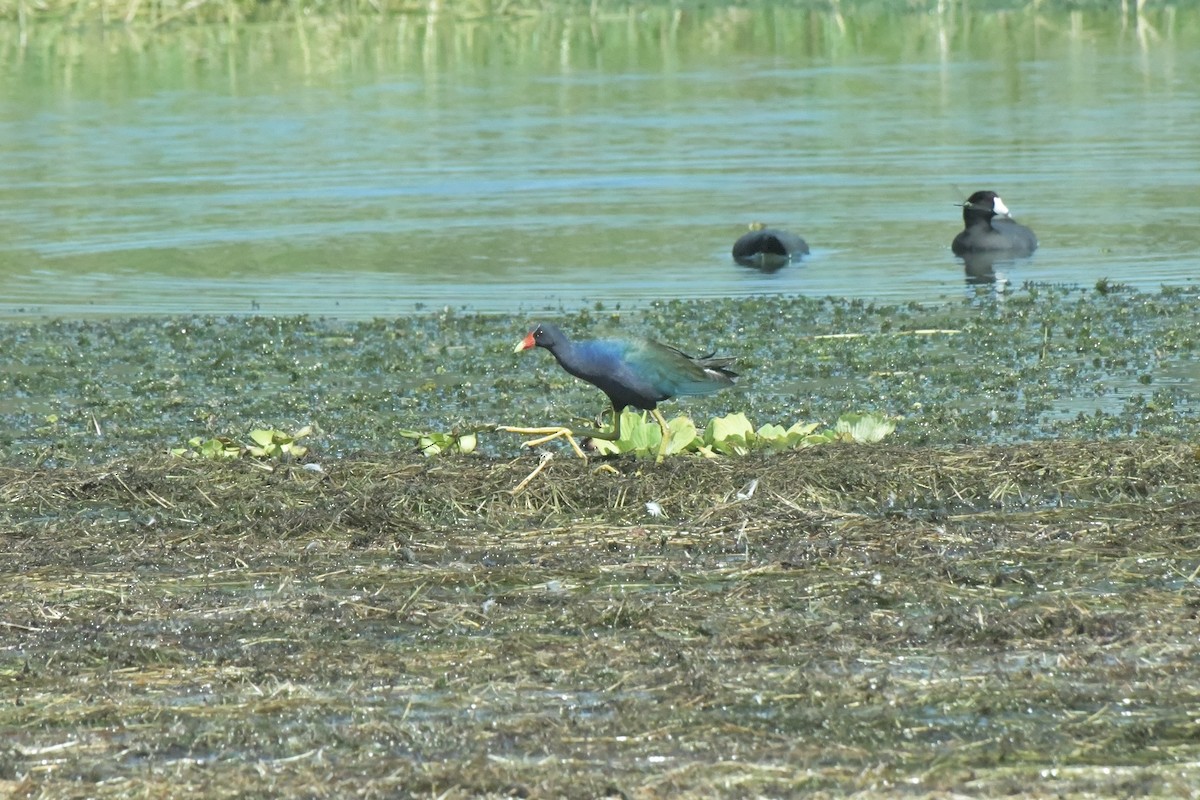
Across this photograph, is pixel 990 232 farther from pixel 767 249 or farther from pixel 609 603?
pixel 609 603

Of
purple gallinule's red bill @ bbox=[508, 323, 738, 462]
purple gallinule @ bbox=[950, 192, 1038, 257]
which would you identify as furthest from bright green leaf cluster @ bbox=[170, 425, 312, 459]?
purple gallinule @ bbox=[950, 192, 1038, 257]

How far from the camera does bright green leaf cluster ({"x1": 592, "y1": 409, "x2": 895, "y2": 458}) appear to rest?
7473 mm

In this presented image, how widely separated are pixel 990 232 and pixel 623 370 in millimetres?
7750

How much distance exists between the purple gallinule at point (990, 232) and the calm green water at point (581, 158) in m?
0.21

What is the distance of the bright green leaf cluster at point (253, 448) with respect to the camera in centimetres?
776

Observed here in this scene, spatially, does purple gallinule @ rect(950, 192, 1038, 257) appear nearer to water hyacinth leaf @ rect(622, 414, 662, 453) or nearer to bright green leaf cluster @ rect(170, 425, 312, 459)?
water hyacinth leaf @ rect(622, 414, 662, 453)

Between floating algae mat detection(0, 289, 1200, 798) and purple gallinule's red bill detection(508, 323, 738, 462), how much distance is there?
0.26m

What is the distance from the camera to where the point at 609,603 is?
566cm

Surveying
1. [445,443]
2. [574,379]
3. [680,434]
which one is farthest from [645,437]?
[574,379]

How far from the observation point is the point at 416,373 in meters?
10.4

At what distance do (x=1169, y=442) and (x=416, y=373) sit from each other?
415cm

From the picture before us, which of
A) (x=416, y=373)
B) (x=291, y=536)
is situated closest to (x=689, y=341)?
(x=416, y=373)

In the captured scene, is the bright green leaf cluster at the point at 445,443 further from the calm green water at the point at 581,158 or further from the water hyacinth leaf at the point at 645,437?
the calm green water at the point at 581,158

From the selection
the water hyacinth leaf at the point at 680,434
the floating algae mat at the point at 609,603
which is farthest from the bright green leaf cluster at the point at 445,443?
the water hyacinth leaf at the point at 680,434
